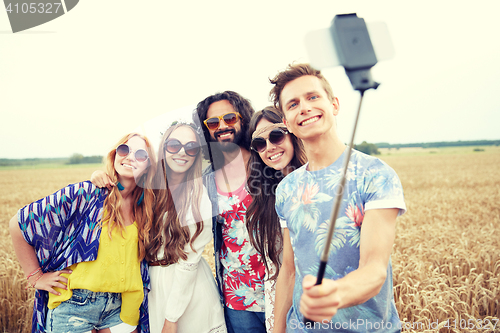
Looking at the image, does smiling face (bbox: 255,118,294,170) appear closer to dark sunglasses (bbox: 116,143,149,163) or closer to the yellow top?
dark sunglasses (bbox: 116,143,149,163)

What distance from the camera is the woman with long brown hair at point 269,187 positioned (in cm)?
258

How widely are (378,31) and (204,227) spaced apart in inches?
85.9

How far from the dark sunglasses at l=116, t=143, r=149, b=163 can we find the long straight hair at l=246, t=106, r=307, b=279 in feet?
3.38

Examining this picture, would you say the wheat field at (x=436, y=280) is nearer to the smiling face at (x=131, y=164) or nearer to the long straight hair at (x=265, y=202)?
the long straight hair at (x=265, y=202)

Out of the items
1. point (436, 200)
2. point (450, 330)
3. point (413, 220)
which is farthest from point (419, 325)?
point (436, 200)

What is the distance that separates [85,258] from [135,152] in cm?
101

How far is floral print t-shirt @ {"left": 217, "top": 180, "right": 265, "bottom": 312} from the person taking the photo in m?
2.68

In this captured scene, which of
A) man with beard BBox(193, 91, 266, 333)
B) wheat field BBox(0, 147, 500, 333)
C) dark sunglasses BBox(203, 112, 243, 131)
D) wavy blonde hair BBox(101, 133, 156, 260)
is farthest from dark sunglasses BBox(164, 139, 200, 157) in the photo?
wheat field BBox(0, 147, 500, 333)

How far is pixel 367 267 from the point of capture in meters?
1.33

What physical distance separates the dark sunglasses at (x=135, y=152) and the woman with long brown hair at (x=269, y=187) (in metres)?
1.04

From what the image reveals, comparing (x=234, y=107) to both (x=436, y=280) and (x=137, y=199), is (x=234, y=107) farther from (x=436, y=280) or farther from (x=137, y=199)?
(x=436, y=280)

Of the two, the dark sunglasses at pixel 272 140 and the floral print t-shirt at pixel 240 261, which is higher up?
the dark sunglasses at pixel 272 140

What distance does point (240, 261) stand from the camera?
269cm

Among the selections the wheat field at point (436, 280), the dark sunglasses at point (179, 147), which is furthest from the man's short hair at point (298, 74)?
the wheat field at point (436, 280)
